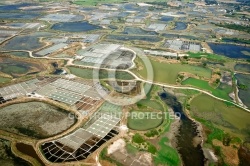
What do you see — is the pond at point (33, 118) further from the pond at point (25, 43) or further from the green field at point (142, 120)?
the pond at point (25, 43)

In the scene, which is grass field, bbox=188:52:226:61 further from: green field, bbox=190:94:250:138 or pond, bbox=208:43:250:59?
green field, bbox=190:94:250:138

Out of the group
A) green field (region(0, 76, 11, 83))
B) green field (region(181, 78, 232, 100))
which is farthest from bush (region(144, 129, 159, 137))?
green field (region(0, 76, 11, 83))

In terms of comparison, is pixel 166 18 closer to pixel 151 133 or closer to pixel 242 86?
pixel 242 86

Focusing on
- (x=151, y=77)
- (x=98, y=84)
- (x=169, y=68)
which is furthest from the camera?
(x=169, y=68)

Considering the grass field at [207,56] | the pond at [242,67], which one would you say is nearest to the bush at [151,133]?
the pond at [242,67]

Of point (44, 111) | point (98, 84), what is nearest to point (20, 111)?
point (44, 111)

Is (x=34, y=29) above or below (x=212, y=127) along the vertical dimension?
above

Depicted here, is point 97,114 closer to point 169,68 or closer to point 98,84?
point 98,84
